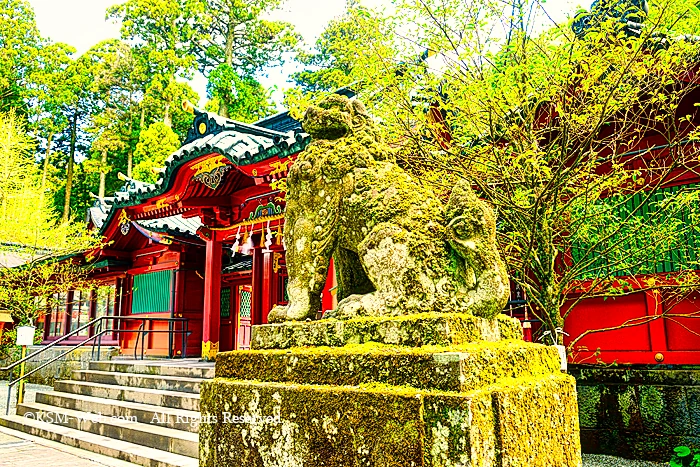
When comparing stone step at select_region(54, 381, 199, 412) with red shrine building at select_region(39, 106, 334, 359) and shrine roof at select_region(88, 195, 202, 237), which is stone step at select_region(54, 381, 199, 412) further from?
shrine roof at select_region(88, 195, 202, 237)

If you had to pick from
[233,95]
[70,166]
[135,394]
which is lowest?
[135,394]

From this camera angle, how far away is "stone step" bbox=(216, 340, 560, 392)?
6.00 feet

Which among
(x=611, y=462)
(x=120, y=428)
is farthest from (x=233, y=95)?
(x=611, y=462)

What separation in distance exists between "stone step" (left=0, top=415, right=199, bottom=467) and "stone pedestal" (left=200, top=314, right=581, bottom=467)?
2948 mm

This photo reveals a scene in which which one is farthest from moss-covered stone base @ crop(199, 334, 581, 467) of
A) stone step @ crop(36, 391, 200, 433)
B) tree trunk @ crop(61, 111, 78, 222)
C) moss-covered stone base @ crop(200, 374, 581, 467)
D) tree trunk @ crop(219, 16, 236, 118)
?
tree trunk @ crop(219, 16, 236, 118)

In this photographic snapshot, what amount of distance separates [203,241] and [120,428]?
6701 mm

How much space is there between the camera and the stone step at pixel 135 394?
→ 21.6ft

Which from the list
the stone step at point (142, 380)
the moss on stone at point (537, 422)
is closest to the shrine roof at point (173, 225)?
the stone step at point (142, 380)

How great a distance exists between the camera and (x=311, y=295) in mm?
2637

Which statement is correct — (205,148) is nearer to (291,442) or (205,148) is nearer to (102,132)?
(291,442)

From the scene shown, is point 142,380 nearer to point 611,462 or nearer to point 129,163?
point 611,462

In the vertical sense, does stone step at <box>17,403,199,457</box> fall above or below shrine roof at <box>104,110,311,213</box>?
below

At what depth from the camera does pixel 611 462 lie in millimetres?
5172

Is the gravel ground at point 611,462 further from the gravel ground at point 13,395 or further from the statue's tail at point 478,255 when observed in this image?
the gravel ground at point 13,395
